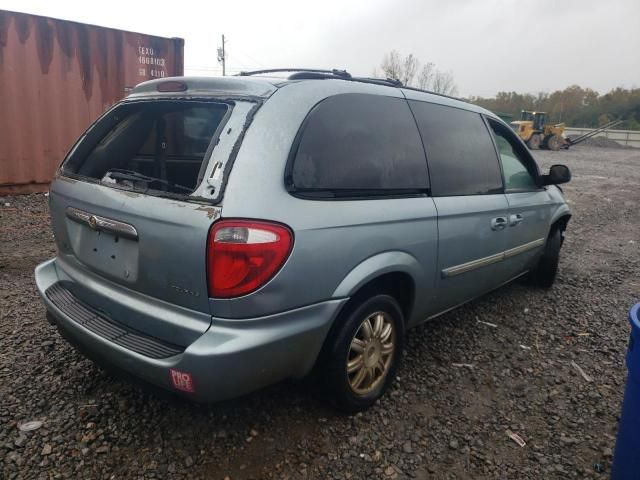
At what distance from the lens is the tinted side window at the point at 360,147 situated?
209 cm

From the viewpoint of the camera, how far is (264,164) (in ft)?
6.20

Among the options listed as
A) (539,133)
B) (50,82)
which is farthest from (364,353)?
(539,133)

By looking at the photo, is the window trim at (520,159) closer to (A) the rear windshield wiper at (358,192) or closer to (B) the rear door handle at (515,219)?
(B) the rear door handle at (515,219)

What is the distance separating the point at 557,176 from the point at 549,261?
2.86ft

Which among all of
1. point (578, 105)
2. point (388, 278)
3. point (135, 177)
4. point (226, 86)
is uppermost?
point (578, 105)

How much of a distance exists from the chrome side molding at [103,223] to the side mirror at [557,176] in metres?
3.45

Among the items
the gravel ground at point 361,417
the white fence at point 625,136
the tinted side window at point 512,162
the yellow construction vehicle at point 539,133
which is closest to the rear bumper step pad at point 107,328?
the gravel ground at point 361,417

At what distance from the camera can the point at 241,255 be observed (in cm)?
179

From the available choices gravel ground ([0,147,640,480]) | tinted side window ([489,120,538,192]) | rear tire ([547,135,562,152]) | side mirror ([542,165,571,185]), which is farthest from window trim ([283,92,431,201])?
rear tire ([547,135,562,152])

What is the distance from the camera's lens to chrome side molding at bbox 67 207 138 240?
6.55 feet

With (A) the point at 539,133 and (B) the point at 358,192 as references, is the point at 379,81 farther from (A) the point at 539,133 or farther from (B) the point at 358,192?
(A) the point at 539,133

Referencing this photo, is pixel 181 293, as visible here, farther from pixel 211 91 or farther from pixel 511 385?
pixel 511 385

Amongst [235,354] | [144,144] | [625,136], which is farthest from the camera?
[625,136]

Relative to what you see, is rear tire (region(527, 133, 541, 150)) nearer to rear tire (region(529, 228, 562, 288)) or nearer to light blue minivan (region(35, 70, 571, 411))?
rear tire (region(529, 228, 562, 288))
